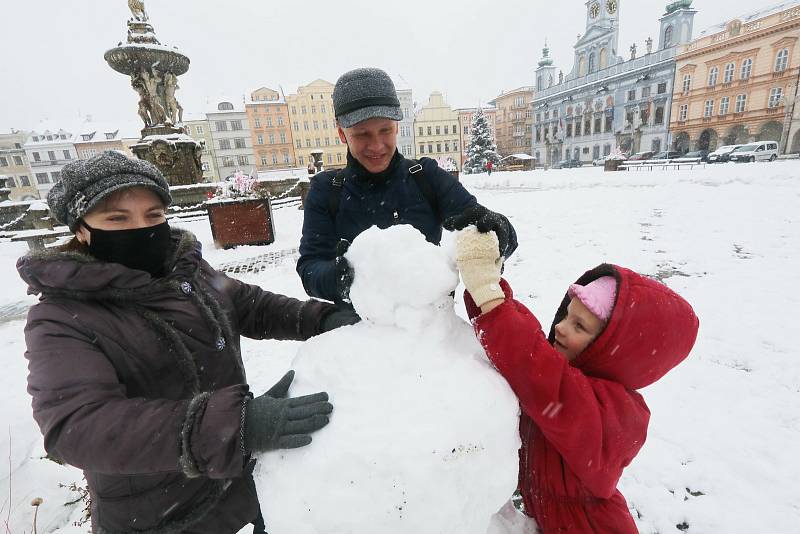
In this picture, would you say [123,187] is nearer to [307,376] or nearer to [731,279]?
[307,376]

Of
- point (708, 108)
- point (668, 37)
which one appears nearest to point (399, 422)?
point (708, 108)

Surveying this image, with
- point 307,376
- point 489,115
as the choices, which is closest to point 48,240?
point 307,376

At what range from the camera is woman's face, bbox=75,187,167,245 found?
1.31 m

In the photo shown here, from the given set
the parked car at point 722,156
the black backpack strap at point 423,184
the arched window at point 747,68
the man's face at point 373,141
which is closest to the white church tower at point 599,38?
the arched window at point 747,68

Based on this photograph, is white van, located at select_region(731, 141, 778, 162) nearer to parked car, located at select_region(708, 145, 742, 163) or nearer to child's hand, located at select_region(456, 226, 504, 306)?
parked car, located at select_region(708, 145, 742, 163)

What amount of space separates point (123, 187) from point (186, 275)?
1.26ft

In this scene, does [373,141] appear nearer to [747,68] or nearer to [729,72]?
[747,68]

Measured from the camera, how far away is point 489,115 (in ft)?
213

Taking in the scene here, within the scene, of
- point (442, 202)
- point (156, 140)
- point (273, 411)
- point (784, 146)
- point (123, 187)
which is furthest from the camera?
point (784, 146)

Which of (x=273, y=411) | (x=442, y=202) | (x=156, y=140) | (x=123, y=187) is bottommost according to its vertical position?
(x=273, y=411)

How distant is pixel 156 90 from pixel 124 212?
14823 millimetres

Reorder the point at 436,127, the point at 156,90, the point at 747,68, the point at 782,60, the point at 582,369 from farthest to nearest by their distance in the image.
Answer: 1. the point at 436,127
2. the point at 747,68
3. the point at 782,60
4. the point at 156,90
5. the point at 582,369

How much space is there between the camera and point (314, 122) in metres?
48.9

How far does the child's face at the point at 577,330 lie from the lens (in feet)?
4.30
